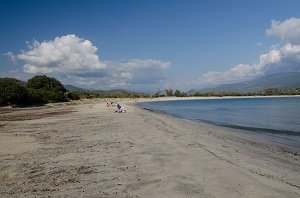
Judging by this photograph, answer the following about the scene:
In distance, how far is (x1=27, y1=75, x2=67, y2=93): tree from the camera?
122750 millimetres

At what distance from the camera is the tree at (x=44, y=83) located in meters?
123

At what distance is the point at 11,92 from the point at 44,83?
5126 cm

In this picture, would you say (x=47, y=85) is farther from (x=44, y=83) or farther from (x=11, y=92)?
(x=11, y=92)

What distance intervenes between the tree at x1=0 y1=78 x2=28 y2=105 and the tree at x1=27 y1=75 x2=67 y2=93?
39499 millimetres

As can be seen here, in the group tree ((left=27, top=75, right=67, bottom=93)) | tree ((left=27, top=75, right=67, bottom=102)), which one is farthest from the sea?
tree ((left=27, top=75, right=67, bottom=93))

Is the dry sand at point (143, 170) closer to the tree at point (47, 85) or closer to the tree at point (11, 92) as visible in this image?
the tree at point (11, 92)

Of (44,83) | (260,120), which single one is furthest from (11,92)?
(260,120)

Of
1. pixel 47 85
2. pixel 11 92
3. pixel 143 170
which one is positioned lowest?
pixel 143 170

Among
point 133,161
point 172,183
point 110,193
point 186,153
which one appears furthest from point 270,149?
point 110,193

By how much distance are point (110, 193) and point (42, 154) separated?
21.1ft

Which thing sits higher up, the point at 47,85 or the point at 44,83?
the point at 44,83

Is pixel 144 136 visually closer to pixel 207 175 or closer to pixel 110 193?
pixel 207 175

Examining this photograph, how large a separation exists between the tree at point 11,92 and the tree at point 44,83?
3950cm

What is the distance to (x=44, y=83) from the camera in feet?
411
